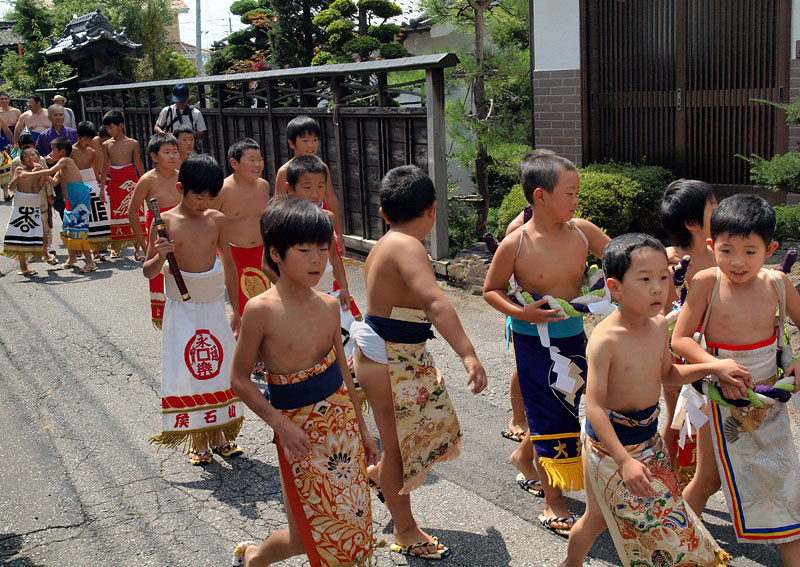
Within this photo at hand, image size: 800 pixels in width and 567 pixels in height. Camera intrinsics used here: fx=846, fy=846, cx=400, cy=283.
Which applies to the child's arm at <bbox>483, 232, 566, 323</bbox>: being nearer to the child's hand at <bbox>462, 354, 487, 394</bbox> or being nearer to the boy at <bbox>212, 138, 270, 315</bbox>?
the child's hand at <bbox>462, 354, 487, 394</bbox>

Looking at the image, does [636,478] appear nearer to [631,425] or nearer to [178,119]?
[631,425]

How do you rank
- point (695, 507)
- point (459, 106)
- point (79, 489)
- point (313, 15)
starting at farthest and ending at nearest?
point (313, 15) → point (459, 106) → point (79, 489) → point (695, 507)

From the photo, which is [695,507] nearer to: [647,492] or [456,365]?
[647,492]

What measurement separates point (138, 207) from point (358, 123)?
4.07 metres

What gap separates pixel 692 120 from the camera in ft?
31.7

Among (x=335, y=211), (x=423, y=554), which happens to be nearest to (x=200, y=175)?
(x=335, y=211)

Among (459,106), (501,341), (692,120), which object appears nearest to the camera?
(501,341)

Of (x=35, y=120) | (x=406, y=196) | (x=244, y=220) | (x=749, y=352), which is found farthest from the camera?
(x=35, y=120)

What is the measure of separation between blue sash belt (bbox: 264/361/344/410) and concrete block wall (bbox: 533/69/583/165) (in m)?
7.59

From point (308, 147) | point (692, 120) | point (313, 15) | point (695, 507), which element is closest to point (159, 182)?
point (308, 147)

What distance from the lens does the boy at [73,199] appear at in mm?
10680

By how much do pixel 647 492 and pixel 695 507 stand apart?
3.14 ft

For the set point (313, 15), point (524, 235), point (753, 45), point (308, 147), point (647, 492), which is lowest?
point (647, 492)

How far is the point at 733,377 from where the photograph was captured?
10.7 feet
